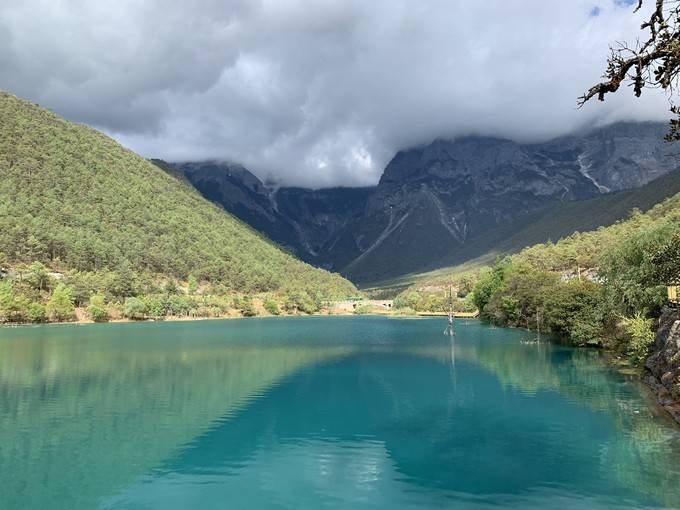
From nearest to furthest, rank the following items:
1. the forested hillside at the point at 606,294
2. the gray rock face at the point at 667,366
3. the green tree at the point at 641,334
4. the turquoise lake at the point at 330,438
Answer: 1. the turquoise lake at the point at 330,438
2. the gray rock face at the point at 667,366
3. the green tree at the point at 641,334
4. the forested hillside at the point at 606,294

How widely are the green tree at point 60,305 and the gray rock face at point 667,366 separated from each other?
470 ft

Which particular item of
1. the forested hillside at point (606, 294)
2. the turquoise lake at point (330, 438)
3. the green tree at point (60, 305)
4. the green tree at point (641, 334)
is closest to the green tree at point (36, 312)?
the green tree at point (60, 305)

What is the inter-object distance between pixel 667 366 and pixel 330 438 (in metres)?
25.3

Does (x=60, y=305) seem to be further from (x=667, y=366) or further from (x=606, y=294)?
(x=667, y=366)

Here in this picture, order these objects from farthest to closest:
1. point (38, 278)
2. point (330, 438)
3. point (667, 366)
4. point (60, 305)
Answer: point (38, 278), point (60, 305), point (667, 366), point (330, 438)

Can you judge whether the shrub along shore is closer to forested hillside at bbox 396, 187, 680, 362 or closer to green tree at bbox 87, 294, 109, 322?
green tree at bbox 87, 294, 109, 322

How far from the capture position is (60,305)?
Answer: 470 ft

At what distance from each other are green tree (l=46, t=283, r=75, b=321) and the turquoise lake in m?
92.2

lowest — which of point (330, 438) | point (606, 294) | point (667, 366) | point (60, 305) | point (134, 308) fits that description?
point (330, 438)

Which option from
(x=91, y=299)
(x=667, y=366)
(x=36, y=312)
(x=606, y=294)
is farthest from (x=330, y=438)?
(x=91, y=299)

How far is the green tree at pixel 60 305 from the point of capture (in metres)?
143

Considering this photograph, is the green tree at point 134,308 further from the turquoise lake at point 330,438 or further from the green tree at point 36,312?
the turquoise lake at point 330,438

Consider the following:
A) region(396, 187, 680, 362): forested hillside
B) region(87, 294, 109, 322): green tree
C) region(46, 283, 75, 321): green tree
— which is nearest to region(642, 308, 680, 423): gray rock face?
region(396, 187, 680, 362): forested hillside

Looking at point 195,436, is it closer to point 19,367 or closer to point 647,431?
point 647,431
